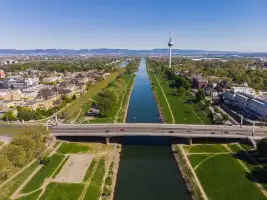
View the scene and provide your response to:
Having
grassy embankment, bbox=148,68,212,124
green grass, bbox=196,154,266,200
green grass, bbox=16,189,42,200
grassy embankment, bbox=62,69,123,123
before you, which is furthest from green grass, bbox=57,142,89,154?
grassy embankment, bbox=148,68,212,124

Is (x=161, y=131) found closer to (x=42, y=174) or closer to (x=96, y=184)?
(x=96, y=184)

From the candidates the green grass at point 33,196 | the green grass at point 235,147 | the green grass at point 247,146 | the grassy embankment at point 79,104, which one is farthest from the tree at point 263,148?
the grassy embankment at point 79,104

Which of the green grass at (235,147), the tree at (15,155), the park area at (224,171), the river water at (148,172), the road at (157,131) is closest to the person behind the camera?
the park area at (224,171)

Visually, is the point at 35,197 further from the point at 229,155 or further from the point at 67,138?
the point at 229,155

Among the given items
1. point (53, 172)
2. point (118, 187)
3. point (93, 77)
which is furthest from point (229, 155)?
point (93, 77)

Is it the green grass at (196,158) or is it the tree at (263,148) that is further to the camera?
the green grass at (196,158)

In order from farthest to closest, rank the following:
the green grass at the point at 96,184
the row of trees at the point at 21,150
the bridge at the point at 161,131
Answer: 1. the bridge at the point at 161,131
2. the row of trees at the point at 21,150
3. the green grass at the point at 96,184

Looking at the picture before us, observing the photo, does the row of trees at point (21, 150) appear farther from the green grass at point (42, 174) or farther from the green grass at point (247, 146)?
the green grass at point (247, 146)
